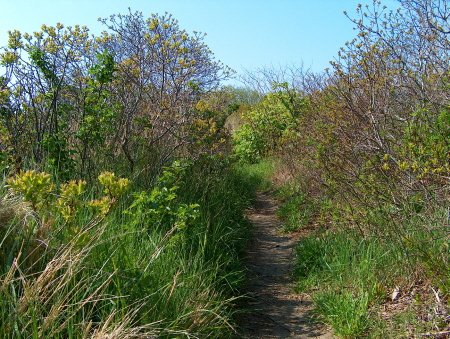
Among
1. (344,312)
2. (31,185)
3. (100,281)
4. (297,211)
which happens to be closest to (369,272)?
(344,312)

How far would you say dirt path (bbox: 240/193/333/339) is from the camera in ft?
16.4

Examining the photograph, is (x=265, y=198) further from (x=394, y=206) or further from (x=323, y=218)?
(x=394, y=206)

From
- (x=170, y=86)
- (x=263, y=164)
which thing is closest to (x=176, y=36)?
(x=170, y=86)

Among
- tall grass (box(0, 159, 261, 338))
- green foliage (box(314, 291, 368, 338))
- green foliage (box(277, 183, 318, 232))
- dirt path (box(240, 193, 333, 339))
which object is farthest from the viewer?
green foliage (box(277, 183, 318, 232))

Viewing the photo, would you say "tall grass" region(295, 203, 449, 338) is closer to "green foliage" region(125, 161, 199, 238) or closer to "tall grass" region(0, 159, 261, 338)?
"tall grass" region(0, 159, 261, 338)

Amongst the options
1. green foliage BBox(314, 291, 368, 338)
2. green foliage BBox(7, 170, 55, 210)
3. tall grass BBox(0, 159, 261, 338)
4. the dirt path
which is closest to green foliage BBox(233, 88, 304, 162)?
the dirt path

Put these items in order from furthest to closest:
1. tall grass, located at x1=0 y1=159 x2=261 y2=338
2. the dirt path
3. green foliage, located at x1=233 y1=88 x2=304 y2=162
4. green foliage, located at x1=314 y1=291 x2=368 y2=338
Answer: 1. green foliage, located at x1=233 y1=88 x2=304 y2=162
2. the dirt path
3. green foliage, located at x1=314 y1=291 x2=368 y2=338
4. tall grass, located at x1=0 y1=159 x2=261 y2=338

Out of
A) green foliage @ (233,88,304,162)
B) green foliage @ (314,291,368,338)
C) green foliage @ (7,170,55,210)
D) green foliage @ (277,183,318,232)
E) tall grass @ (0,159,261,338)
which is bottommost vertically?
green foliage @ (314,291,368,338)

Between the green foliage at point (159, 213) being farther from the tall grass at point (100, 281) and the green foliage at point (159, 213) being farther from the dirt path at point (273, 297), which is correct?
the dirt path at point (273, 297)

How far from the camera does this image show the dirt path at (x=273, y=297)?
5.00 m

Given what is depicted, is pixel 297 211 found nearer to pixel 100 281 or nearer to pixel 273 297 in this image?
pixel 273 297

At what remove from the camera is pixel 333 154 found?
23.5 ft

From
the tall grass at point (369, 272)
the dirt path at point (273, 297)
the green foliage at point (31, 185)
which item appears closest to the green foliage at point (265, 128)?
the dirt path at point (273, 297)

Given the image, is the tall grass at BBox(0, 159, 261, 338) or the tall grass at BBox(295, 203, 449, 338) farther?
the tall grass at BBox(295, 203, 449, 338)
